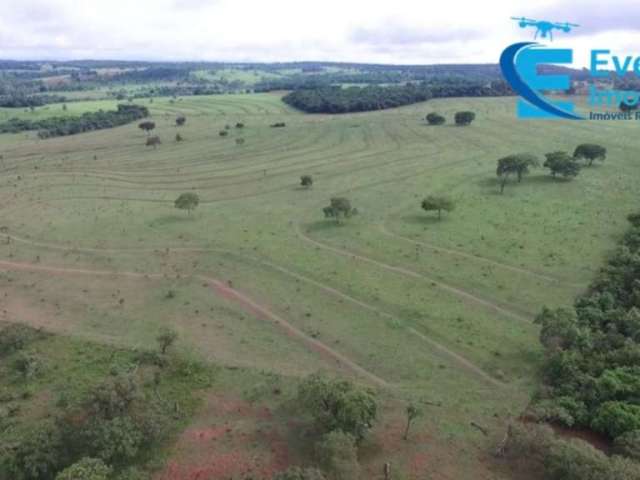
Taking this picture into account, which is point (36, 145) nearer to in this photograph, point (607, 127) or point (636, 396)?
point (636, 396)

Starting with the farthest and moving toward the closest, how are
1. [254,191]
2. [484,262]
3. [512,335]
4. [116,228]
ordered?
1. [254,191]
2. [116,228]
3. [484,262]
4. [512,335]

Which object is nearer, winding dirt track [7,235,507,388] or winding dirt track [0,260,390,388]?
winding dirt track [7,235,507,388]

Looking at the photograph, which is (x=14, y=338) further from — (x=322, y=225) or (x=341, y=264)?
(x=322, y=225)

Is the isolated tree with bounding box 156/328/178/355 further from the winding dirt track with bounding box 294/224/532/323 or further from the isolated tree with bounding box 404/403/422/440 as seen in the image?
the winding dirt track with bounding box 294/224/532/323

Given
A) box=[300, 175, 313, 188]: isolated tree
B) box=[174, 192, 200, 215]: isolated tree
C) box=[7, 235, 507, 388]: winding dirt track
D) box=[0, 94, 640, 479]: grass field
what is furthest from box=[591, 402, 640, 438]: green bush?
box=[300, 175, 313, 188]: isolated tree

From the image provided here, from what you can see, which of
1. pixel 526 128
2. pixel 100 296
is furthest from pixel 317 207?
pixel 526 128

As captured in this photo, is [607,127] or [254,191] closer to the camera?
[254,191]

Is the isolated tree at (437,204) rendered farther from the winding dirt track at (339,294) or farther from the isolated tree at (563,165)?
the isolated tree at (563,165)
